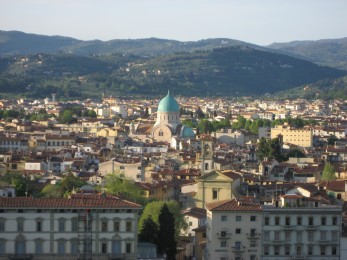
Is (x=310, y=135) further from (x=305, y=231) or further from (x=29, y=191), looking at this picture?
(x=305, y=231)

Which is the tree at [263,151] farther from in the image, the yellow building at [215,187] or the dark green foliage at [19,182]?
the yellow building at [215,187]

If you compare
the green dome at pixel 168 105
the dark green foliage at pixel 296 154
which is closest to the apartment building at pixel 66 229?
the dark green foliage at pixel 296 154

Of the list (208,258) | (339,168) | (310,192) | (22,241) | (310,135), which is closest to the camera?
(22,241)

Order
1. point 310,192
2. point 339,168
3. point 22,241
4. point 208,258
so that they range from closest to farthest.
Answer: point 22,241 → point 208,258 → point 310,192 → point 339,168

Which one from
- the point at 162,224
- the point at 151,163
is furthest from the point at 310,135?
the point at 162,224

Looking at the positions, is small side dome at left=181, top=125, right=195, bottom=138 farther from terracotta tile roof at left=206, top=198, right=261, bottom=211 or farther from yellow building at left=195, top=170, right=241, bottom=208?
terracotta tile roof at left=206, top=198, right=261, bottom=211

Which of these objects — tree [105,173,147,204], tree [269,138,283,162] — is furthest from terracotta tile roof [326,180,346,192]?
tree [269,138,283,162]

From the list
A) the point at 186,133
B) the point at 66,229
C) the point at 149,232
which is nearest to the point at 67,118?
the point at 186,133
